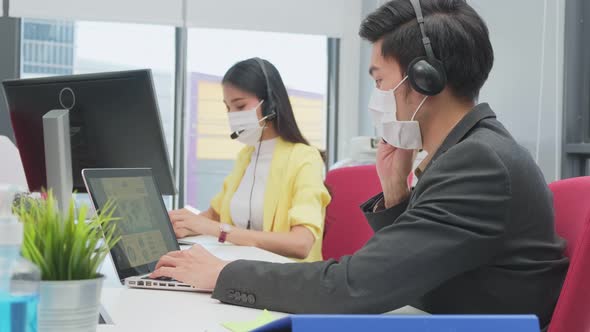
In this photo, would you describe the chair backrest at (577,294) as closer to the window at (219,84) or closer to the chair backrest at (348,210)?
the chair backrest at (348,210)

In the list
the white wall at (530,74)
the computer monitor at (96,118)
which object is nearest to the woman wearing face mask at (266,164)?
the white wall at (530,74)

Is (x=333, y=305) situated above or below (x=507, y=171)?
below

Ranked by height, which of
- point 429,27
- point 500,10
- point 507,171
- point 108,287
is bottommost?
point 108,287

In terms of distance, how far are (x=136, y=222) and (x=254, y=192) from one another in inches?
41.1

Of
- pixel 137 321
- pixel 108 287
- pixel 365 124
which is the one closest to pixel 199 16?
pixel 365 124

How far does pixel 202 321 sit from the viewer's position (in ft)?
3.35

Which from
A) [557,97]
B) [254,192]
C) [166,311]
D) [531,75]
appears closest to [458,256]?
[166,311]

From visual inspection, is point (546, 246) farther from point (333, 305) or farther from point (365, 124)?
point (365, 124)

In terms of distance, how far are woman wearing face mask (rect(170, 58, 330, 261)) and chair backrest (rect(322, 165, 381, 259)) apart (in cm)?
4

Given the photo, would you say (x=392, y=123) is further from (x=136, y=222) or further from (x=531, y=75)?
(x=531, y=75)

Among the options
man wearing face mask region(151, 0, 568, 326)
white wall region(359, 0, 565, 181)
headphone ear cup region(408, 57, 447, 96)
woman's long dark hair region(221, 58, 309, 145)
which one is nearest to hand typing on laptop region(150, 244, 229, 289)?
man wearing face mask region(151, 0, 568, 326)

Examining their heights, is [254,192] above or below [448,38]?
below

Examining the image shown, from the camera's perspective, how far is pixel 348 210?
210 centimetres

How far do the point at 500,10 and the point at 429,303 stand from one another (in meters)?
2.04
